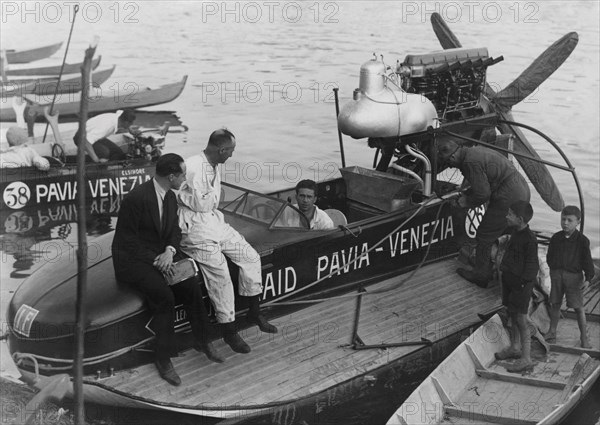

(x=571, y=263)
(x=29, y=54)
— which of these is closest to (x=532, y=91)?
(x=571, y=263)

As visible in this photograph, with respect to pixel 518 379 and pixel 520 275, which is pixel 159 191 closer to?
pixel 520 275

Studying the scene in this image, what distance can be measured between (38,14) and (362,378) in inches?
1421

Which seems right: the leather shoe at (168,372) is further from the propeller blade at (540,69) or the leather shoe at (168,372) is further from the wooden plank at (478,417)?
the propeller blade at (540,69)

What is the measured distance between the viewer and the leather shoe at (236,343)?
7762 millimetres

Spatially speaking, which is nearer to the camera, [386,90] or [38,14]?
[386,90]

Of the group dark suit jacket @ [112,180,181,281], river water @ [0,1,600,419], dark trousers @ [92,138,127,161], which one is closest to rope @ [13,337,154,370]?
dark suit jacket @ [112,180,181,281]

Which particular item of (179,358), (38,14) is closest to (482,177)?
(179,358)

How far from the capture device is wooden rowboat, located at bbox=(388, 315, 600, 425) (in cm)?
717

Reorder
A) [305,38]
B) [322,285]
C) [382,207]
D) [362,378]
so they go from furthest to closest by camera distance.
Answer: [305,38], [382,207], [322,285], [362,378]

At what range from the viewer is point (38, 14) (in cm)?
3944

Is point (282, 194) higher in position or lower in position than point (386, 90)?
lower

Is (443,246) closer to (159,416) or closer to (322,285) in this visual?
(322,285)

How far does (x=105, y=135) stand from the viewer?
53.4 ft

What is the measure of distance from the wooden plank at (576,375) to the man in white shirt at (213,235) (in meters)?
3.06
